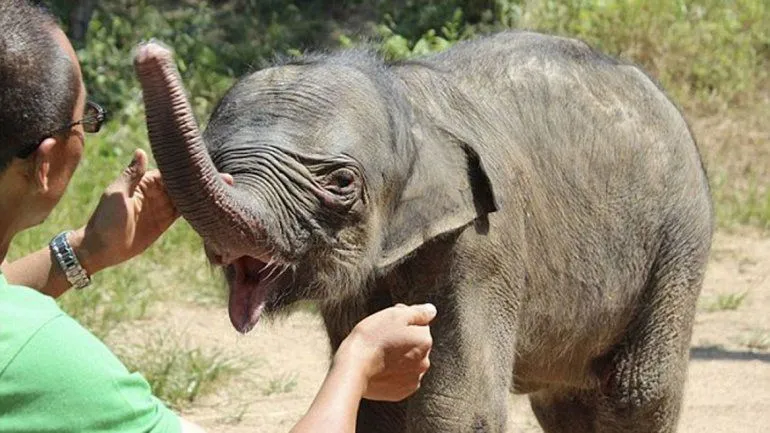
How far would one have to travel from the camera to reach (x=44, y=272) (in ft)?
12.4

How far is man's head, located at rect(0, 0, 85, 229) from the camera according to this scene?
2.57m

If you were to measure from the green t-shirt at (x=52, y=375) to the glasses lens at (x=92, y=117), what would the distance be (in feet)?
1.51

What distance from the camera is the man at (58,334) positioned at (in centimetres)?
242

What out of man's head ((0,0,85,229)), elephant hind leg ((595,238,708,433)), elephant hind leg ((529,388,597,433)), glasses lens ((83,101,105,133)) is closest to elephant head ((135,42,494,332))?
glasses lens ((83,101,105,133))

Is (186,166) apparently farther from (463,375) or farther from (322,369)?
(322,369)

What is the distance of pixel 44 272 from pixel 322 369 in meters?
3.40

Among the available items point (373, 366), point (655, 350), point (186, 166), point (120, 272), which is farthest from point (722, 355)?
point (373, 366)

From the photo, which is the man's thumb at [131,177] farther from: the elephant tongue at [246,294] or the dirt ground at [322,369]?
the dirt ground at [322,369]

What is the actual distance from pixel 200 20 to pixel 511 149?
275 inches

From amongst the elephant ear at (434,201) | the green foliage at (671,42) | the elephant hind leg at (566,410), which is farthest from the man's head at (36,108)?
the green foliage at (671,42)

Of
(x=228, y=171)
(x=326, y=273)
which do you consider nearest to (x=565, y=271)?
(x=326, y=273)

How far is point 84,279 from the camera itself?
3.83 metres

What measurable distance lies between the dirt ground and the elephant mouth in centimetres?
243

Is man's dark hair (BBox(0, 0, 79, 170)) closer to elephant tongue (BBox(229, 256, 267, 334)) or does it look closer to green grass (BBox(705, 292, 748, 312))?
elephant tongue (BBox(229, 256, 267, 334))
